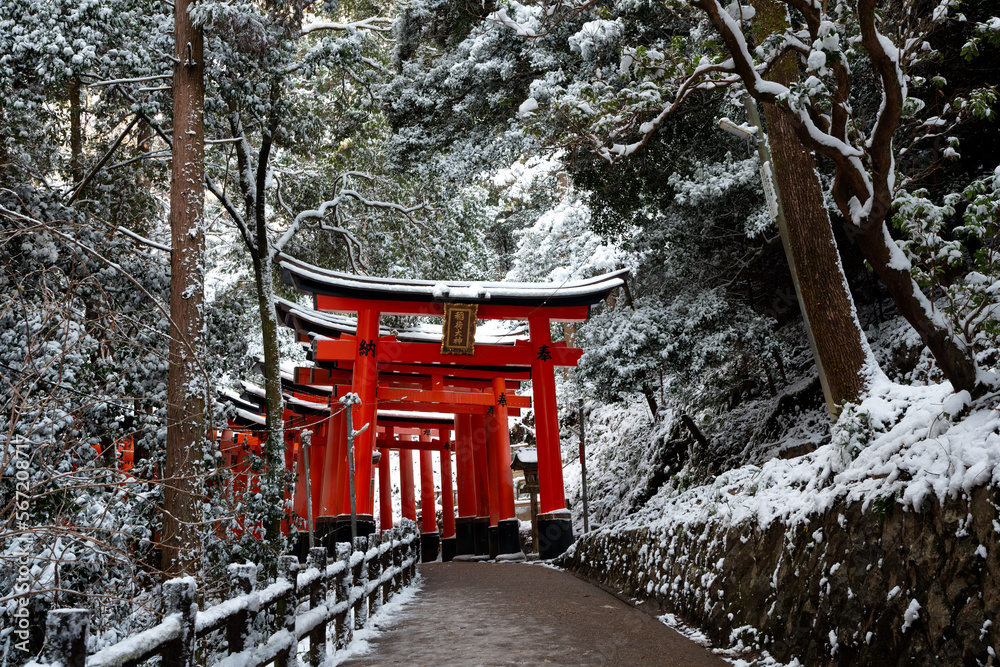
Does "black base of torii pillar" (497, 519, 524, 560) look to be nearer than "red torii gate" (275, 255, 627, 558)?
No

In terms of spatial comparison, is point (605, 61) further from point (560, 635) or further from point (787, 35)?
point (560, 635)

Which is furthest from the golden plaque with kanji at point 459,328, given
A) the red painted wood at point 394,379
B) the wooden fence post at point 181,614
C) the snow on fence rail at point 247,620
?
the wooden fence post at point 181,614

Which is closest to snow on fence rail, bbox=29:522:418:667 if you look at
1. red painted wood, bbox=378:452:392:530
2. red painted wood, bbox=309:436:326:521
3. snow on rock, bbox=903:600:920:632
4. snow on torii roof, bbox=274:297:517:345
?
snow on rock, bbox=903:600:920:632

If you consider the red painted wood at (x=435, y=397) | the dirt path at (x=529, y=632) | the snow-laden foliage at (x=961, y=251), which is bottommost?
the dirt path at (x=529, y=632)

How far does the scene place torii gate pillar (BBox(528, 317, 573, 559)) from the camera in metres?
14.2

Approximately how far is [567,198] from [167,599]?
24698 mm

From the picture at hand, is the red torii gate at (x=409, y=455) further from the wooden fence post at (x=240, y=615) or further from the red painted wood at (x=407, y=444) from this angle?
the wooden fence post at (x=240, y=615)

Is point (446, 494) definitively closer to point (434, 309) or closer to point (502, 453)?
point (502, 453)

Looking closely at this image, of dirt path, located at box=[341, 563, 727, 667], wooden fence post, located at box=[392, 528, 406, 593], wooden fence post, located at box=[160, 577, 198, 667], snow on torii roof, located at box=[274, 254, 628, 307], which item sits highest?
snow on torii roof, located at box=[274, 254, 628, 307]

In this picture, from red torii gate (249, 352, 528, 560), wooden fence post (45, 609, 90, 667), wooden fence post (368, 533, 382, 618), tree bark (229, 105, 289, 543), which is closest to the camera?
wooden fence post (45, 609, 90, 667)

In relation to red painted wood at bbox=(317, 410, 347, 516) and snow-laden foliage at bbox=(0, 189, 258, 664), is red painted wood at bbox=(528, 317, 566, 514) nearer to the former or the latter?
red painted wood at bbox=(317, 410, 347, 516)

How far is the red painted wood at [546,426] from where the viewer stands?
47.1ft

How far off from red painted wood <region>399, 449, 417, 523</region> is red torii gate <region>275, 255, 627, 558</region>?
7854 millimetres

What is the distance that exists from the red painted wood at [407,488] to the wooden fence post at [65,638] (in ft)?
64.3
